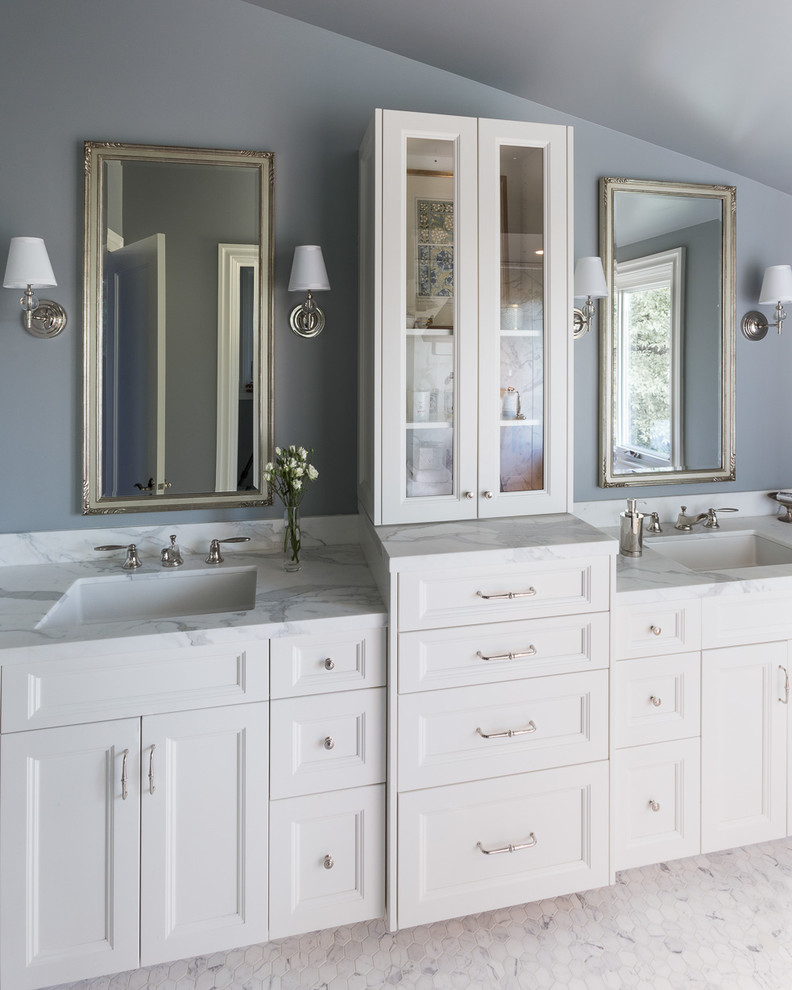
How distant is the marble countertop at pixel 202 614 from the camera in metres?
1.57

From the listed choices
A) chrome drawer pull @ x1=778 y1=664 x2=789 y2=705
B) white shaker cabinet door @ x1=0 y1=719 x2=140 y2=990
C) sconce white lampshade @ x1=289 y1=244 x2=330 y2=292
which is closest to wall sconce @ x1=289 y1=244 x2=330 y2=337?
sconce white lampshade @ x1=289 y1=244 x2=330 y2=292

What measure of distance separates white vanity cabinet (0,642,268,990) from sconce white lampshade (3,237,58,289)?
41.3 inches

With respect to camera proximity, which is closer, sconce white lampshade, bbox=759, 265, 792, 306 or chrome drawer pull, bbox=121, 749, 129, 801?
chrome drawer pull, bbox=121, 749, 129, 801

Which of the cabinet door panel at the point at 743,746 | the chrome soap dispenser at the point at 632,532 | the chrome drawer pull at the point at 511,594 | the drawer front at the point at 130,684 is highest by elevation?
the chrome soap dispenser at the point at 632,532

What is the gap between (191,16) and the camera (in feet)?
6.88

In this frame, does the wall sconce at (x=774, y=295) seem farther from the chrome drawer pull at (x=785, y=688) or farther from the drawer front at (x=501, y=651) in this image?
the drawer front at (x=501, y=651)

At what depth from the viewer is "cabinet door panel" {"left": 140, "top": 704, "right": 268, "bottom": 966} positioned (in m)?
1.62


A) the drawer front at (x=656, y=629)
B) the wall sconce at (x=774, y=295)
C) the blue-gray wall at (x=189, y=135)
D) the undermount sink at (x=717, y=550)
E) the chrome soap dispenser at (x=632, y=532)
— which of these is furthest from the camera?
the wall sconce at (x=774, y=295)

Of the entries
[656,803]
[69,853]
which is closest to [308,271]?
[69,853]

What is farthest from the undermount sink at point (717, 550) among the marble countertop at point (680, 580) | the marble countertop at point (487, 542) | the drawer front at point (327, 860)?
the drawer front at point (327, 860)

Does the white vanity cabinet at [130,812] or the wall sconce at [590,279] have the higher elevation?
the wall sconce at [590,279]

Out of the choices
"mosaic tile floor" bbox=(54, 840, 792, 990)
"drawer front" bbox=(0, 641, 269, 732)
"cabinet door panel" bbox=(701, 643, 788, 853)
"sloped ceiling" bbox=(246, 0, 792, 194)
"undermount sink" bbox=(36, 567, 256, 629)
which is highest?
"sloped ceiling" bbox=(246, 0, 792, 194)

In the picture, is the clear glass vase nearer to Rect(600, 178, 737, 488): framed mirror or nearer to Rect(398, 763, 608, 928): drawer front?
Rect(398, 763, 608, 928): drawer front

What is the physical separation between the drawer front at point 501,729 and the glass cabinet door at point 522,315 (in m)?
0.52
